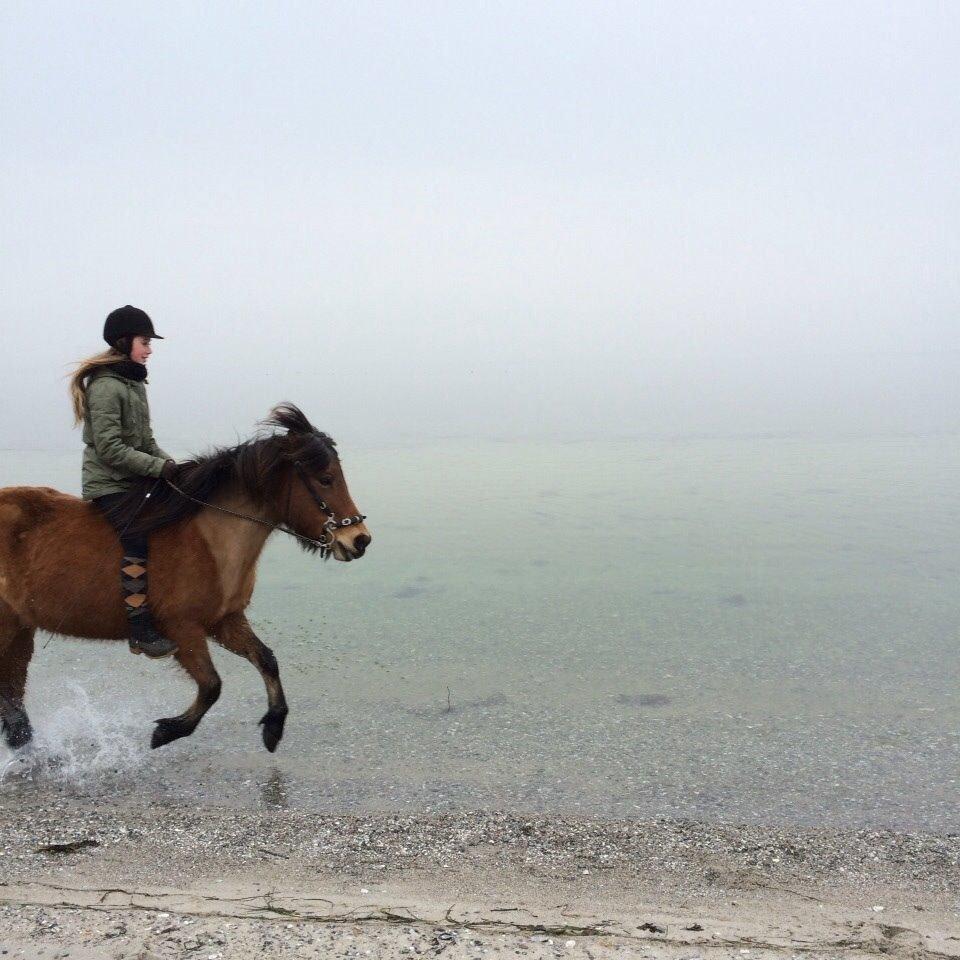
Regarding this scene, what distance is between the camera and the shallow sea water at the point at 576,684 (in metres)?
5.73

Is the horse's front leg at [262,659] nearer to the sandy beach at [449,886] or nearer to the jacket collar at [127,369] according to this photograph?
the sandy beach at [449,886]

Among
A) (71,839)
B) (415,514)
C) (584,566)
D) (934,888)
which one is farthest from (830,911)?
(415,514)

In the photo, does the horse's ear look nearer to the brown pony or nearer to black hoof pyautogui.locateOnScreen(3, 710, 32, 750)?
the brown pony

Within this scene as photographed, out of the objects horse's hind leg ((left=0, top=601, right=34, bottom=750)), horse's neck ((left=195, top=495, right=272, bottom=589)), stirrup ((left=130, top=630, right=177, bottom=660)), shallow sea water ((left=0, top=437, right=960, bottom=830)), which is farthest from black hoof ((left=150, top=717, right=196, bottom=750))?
horse's hind leg ((left=0, top=601, right=34, bottom=750))

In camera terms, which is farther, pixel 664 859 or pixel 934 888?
pixel 664 859

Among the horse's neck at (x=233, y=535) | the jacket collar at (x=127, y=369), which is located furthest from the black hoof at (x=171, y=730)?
the jacket collar at (x=127, y=369)

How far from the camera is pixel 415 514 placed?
19625 millimetres

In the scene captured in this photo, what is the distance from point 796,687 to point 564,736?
262cm

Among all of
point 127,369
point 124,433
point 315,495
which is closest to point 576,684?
point 315,495

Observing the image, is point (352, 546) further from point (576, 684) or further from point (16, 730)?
point (576, 684)

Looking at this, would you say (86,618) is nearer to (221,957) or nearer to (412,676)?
(221,957)

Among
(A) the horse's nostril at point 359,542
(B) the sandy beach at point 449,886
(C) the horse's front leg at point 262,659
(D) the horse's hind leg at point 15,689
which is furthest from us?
(D) the horse's hind leg at point 15,689

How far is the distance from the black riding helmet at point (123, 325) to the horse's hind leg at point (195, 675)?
1905 mm

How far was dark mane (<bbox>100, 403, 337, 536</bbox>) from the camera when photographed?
217 inches
